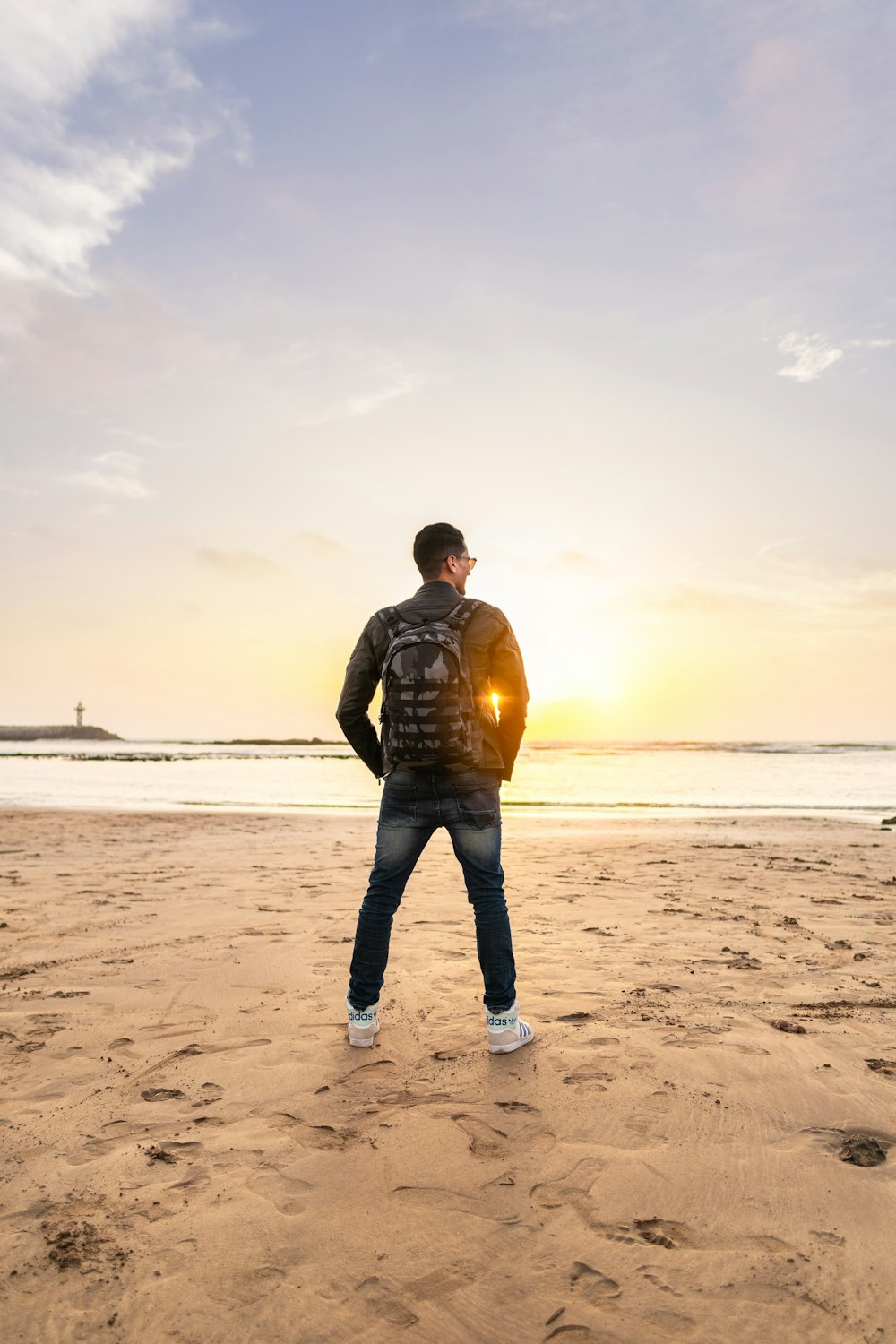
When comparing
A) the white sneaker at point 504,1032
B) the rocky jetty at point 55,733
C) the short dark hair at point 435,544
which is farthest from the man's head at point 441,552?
the rocky jetty at point 55,733

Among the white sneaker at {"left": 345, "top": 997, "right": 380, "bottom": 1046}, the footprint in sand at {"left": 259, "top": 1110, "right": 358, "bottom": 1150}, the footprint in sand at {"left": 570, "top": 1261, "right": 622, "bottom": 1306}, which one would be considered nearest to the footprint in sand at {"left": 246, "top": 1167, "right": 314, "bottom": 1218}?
the footprint in sand at {"left": 259, "top": 1110, "right": 358, "bottom": 1150}

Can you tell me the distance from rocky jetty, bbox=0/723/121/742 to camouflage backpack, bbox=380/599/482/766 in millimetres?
120992

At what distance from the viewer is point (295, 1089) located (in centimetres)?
346

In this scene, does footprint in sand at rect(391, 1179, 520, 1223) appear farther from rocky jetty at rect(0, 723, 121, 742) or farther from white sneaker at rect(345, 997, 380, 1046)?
rocky jetty at rect(0, 723, 121, 742)

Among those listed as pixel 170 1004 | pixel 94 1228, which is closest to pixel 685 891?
pixel 170 1004

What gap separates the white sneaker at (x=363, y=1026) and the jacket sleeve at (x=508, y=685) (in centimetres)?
136

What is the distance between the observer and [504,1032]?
3793 millimetres

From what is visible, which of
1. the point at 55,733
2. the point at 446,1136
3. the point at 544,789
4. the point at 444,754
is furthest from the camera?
the point at 55,733

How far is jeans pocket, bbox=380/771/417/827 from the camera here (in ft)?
12.7

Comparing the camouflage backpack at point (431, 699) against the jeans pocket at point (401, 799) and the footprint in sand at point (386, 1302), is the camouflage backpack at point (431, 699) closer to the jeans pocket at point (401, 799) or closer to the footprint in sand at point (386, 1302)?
the jeans pocket at point (401, 799)

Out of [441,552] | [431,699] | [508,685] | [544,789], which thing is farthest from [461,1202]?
[544,789]

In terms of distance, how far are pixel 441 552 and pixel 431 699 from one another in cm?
83

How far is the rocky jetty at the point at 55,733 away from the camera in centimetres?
11488

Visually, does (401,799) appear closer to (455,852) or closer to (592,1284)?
(455,852)
